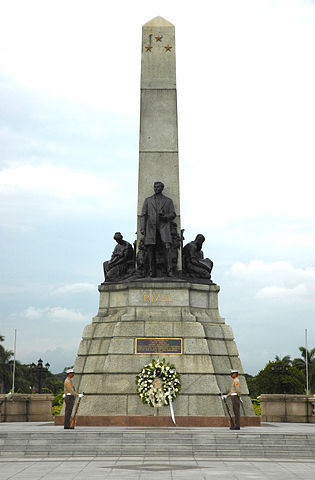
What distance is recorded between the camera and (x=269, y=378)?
57906 millimetres

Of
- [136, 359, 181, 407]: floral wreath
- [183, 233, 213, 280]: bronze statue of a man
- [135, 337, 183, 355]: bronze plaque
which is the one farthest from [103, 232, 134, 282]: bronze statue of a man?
[136, 359, 181, 407]: floral wreath

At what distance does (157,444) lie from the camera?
603 inches

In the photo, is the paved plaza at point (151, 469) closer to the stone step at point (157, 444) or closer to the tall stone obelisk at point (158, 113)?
the stone step at point (157, 444)

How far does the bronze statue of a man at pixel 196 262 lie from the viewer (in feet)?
71.7

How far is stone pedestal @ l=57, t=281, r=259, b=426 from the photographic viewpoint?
1900 centimetres

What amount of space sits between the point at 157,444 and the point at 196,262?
7.76 m

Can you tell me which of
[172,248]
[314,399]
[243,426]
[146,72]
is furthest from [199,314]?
[146,72]

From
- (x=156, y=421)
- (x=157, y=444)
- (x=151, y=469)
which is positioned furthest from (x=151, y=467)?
(x=156, y=421)

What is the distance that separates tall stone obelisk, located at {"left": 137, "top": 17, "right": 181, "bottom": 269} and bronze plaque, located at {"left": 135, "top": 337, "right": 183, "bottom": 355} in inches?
161

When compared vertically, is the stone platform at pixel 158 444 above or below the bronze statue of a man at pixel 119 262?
below

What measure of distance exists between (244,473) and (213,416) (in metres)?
6.55

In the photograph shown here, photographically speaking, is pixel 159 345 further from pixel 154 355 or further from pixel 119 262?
pixel 119 262

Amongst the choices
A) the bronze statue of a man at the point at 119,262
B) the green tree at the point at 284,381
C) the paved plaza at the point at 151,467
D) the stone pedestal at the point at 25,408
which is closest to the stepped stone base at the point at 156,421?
the paved plaza at the point at 151,467

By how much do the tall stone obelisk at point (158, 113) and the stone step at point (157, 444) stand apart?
8307mm
